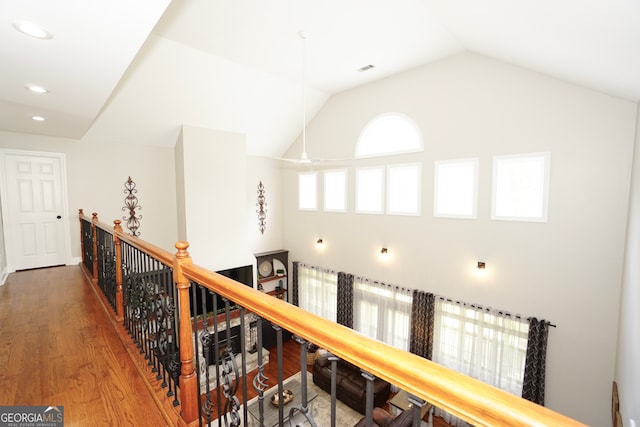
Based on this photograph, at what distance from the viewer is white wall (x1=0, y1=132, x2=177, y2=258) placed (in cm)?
565

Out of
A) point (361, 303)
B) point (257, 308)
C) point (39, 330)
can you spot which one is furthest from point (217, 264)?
point (257, 308)

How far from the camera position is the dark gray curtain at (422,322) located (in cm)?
571

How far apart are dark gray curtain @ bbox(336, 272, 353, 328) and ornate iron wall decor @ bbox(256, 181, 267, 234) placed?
2837 millimetres

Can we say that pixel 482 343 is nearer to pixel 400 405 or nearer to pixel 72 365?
pixel 400 405

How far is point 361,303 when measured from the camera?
705 centimetres

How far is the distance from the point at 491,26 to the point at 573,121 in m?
1.95

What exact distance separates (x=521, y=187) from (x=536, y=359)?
2.78 metres

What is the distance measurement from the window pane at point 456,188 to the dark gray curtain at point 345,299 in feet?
9.22

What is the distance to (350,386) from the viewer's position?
18.4 ft

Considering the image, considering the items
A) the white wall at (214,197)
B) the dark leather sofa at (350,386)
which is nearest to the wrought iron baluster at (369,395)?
the dark leather sofa at (350,386)

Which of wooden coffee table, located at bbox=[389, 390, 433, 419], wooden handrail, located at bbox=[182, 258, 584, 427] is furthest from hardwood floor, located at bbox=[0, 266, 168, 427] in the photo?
wooden coffee table, located at bbox=[389, 390, 433, 419]

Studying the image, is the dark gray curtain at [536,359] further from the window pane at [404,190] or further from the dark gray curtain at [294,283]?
the dark gray curtain at [294,283]

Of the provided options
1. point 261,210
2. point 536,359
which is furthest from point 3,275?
point 536,359

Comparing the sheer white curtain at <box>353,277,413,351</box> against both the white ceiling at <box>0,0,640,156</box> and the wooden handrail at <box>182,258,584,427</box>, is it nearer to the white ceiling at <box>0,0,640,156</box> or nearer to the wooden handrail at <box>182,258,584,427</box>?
the white ceiling at <box>0,0,640,156</box>
